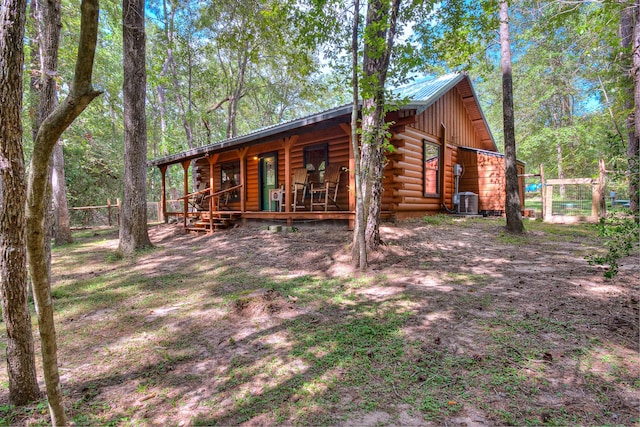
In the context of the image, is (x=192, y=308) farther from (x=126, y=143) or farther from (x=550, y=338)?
(x=126, y=143)

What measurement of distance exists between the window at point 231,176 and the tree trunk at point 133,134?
5745mm

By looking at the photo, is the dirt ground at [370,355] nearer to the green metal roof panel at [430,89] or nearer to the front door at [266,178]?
the green metal roof panel at [430,89]

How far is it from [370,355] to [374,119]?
3766mm

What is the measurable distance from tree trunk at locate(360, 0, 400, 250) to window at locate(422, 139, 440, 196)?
557 cm

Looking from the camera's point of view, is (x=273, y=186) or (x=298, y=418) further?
(x=273, y=186)

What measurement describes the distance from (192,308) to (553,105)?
2369 centimetres

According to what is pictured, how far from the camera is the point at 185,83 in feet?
71.8

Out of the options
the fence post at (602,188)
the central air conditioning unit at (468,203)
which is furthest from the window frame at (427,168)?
the fence post at (602,188)

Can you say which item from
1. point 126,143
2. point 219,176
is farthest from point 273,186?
point 126,143

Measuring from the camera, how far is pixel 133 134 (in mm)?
7355

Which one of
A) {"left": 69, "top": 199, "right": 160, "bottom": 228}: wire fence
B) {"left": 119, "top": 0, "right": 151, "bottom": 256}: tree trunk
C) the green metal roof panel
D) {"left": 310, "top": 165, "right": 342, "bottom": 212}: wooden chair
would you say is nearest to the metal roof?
the green metal roof panel

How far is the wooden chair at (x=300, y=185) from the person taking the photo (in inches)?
376

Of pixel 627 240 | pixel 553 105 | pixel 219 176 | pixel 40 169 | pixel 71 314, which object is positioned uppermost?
pixel 553 105

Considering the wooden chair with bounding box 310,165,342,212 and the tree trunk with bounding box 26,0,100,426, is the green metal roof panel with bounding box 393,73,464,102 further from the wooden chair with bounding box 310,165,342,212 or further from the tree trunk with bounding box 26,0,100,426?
the tree trunk with bounding box 26,0,100,426
